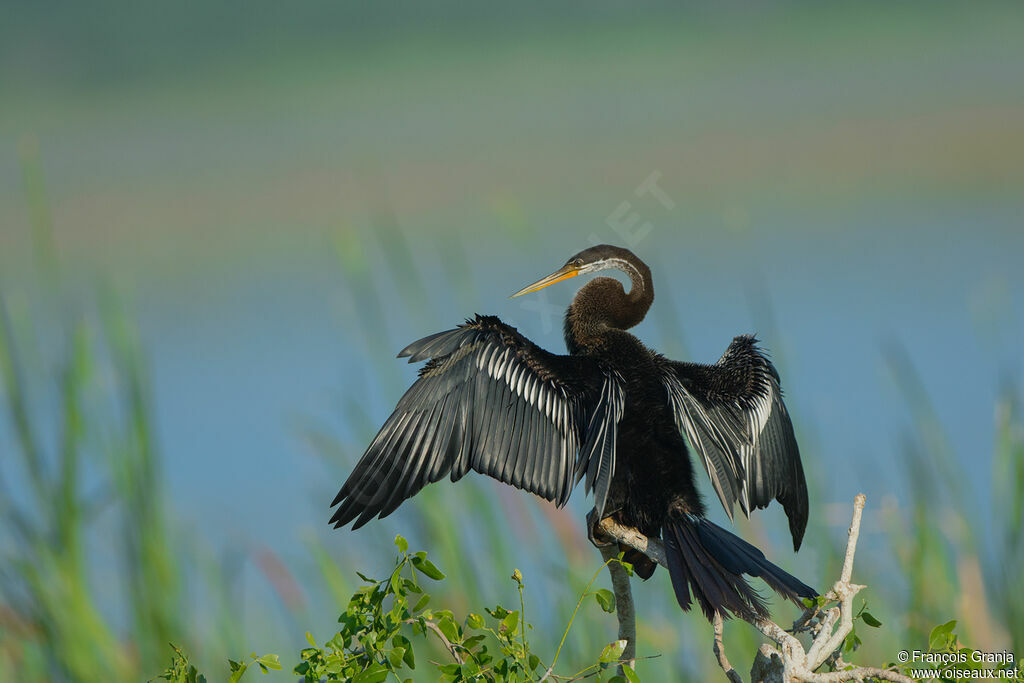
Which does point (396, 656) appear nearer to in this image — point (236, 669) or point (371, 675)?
point (371, 675)

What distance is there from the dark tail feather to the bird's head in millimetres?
995

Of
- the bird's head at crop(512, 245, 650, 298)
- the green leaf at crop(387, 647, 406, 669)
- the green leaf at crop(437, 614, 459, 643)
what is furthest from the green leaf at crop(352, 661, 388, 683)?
the bird's head at crop(512, 245, 650, 298)

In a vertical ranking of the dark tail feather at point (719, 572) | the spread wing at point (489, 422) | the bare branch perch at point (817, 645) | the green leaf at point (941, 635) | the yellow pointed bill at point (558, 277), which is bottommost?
the green leaf at point (941, 635)

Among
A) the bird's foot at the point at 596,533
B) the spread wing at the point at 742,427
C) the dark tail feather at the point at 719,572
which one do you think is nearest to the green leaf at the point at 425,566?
the dark tail feather at the point at 719,572

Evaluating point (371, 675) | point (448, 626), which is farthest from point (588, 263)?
point (371, 675)

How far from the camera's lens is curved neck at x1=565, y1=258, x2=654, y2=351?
271 centimetres

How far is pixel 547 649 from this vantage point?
11.7 feet

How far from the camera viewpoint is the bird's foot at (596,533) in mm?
2338

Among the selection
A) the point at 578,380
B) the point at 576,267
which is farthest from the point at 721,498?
the point at 576,267

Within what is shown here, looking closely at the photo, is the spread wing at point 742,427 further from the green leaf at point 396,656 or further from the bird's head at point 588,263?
the green leaf at point 396,656

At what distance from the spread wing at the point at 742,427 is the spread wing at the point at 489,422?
22 cm

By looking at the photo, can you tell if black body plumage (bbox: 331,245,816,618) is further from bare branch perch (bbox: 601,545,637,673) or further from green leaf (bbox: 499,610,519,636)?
green leaf (bbox: 499,610,519,636)

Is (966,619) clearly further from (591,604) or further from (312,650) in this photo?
(312,650)

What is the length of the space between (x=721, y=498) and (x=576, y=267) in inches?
37.2
